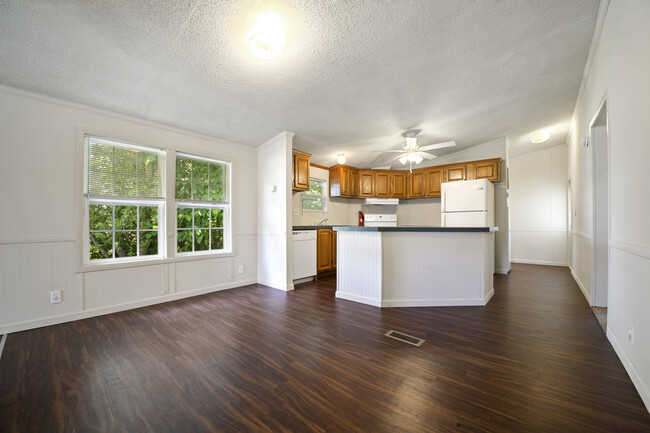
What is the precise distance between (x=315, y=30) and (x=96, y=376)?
3.15 m

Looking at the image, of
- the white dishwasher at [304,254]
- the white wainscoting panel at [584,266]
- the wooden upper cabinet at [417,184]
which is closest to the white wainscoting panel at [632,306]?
the white wainscoting panel at [584,266]

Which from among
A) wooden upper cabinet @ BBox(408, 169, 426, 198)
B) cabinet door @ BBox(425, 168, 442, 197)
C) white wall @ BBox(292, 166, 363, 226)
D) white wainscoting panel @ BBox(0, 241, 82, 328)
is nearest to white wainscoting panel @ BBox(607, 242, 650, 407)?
cabinet door @ BBox(425, 168, 442, 197)

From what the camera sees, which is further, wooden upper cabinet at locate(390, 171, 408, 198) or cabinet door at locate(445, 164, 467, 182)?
wooden upper cabinet at locate(390, 171, 408, 198)

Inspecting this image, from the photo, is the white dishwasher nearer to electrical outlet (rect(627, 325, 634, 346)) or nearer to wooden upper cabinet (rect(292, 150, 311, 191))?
wooden upper cabinet (rect(292, 150, 311, 191))

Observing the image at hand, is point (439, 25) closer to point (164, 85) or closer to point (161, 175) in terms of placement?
point (164, 85)

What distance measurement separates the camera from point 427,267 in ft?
11.2

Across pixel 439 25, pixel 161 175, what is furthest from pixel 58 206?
pixel 439 25

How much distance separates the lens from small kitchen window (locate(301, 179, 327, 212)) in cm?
576

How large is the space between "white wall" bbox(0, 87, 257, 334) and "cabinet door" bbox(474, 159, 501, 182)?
5820 millimetres

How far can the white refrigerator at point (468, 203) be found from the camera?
5.05m

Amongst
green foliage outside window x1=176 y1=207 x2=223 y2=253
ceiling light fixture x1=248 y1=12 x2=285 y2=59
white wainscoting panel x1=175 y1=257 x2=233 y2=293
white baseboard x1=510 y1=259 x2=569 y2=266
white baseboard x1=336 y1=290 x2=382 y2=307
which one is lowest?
white baseboard x1=510 y1=259 x2=569 y2=266

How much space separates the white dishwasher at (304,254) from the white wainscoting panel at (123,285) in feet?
6.38

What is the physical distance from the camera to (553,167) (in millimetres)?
6574

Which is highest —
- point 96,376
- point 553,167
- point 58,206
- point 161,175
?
point 553,167
